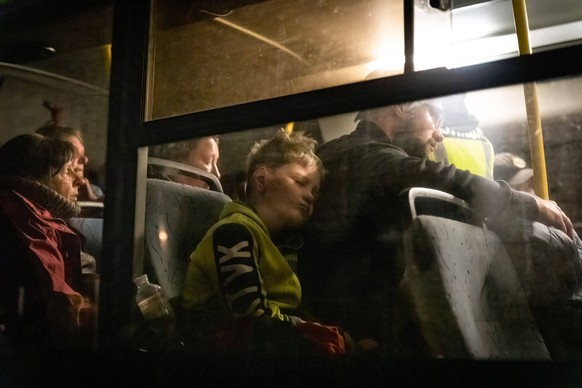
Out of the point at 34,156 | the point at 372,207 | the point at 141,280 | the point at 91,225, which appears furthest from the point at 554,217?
the point at 34,156

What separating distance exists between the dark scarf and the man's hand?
1485mm

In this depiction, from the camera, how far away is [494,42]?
1.81 metres

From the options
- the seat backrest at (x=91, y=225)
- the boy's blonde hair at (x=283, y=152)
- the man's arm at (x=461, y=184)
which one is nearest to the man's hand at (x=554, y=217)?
the man's arm at (x=461, y=184)

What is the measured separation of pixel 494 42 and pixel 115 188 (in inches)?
49.9

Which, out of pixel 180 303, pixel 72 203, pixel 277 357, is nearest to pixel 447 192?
pixel 277 357

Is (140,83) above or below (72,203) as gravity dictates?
above

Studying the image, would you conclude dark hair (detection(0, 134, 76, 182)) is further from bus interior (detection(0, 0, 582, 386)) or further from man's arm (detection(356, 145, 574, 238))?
man's arm (detection(356, 145, 574, 238))

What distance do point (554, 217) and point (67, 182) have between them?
160 cm

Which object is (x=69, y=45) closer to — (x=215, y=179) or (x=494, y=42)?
(x=215, y=179)

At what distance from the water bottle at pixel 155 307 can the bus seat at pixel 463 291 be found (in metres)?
0.75

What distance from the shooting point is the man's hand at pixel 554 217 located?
1.52m

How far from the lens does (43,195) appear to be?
2268 millimetres

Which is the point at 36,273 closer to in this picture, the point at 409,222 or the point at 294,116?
the point at 294,116

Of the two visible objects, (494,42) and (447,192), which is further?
(494,42)
